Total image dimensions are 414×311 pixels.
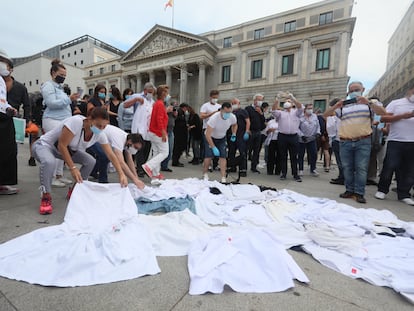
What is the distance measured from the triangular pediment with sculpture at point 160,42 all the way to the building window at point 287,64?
9.88m

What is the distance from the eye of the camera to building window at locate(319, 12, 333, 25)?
22.9m

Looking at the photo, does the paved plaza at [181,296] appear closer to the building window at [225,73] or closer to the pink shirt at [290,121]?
the pink shirt at [290,121]

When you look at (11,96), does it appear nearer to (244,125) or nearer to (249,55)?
(244,125)

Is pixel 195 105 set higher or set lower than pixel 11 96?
higher

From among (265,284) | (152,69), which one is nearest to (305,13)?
(152,69)

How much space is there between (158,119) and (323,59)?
24.1m

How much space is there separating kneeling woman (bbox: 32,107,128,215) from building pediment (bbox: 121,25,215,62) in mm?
28355

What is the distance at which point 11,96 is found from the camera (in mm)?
3570

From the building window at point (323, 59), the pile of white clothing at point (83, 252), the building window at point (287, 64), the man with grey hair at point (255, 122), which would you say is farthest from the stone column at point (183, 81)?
the pile of white clothing at point (83, 252)

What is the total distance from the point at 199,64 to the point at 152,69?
8031mm

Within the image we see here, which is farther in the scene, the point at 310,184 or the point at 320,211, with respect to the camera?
the point at 310,184

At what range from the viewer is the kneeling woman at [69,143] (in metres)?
2.59

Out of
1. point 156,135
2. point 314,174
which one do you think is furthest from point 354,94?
point 156,135

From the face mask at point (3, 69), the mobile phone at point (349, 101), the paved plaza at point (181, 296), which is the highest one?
the face mask at point (3, 69)
